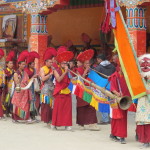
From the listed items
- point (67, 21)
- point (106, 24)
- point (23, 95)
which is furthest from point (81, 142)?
point (67, 21)

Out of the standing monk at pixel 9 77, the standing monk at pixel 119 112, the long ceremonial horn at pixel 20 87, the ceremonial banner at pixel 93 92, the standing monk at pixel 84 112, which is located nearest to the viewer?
the standing monk at pixel 119 112

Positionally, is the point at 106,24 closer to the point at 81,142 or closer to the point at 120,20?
the point at 120,20

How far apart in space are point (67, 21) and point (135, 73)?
32.5ft

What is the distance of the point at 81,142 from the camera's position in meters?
7.82

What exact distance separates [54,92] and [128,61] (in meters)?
2.14

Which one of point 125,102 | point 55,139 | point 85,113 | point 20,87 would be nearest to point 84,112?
point 85,113

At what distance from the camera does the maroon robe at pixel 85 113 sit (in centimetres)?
922

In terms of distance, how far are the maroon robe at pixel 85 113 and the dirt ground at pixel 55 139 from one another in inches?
8.5

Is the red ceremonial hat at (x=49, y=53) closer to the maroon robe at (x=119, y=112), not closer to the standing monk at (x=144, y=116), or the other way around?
the maroon robe at (x=119, y=112)

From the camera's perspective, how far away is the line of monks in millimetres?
7695

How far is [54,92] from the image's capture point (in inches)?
357

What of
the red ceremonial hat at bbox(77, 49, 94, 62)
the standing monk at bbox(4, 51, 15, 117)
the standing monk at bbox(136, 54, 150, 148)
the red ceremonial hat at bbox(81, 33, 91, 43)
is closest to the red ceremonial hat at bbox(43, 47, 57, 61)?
the red ceremonial hat at bbox(77, 49, 94, 62)

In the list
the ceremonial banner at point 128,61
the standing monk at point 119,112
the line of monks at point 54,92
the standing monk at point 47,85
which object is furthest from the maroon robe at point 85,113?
the ceremonial banner at point 128,61

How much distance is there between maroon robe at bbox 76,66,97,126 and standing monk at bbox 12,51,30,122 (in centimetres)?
134
